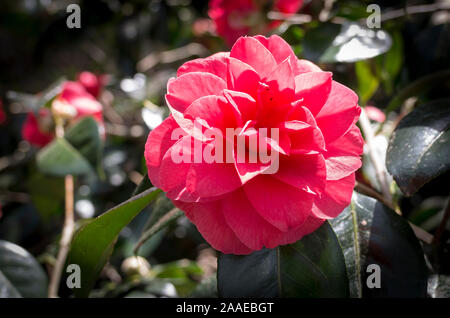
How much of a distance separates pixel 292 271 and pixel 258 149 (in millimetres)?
160

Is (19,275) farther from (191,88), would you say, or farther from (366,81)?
(366,81)

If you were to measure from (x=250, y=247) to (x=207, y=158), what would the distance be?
10 cm

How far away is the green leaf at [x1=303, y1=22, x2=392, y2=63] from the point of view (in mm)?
711

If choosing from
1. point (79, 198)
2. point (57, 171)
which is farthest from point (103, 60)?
point (57, 171)

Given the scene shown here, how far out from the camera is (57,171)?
904 millimetres

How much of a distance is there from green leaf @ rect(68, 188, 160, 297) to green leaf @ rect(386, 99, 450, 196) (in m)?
0.30

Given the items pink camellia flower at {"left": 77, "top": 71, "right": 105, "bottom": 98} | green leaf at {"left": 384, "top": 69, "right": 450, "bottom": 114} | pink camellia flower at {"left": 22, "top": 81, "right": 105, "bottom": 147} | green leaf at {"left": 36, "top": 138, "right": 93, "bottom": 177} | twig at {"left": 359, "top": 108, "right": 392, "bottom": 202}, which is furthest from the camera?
pink camellia flower at {"left": 77, "top": 71, "right": 105, "bottom": 98}

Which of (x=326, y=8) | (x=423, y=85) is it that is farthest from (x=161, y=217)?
(x=326, y=8)

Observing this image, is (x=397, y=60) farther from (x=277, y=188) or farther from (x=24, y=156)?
(x=24, y=156)

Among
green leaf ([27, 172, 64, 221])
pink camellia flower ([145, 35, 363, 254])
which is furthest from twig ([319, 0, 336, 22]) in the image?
green leaf ([27, 172, 64, 221])

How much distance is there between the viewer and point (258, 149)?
1.45ft

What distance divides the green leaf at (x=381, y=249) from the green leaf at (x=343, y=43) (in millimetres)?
264

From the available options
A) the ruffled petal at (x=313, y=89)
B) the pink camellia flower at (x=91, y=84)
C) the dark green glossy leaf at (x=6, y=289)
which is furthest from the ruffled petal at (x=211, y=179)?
the pink camellia flower at (x=91, y=84)

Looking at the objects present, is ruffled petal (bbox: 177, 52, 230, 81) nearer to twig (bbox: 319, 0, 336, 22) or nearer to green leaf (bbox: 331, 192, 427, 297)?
green leaf (bbox: 331, 192, 427, 297)
